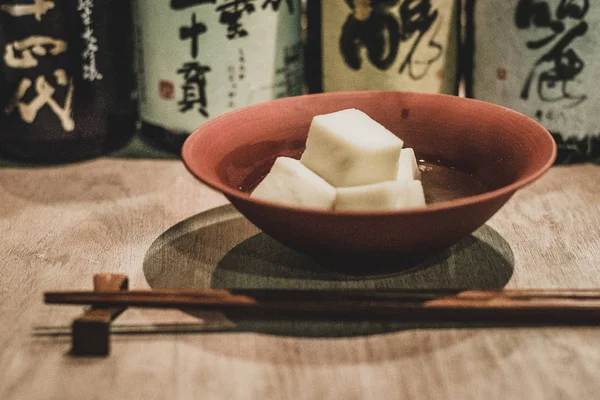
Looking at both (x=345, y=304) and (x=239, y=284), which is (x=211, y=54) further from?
(x=345, y=304)

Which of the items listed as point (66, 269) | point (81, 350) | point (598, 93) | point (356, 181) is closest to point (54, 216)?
point (66, 269)

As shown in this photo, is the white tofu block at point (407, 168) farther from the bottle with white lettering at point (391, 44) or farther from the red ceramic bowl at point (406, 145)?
the bottle with white lettering at point (391, 44)

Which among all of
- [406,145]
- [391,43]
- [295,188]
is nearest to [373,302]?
[295,188]

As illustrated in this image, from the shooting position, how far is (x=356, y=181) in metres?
0.64

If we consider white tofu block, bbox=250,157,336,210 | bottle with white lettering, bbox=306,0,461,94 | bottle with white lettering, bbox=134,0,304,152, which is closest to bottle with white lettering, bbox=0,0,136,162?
bottle with white lettering, bbox=134,0,304,152

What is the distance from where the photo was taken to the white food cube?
1.99 feet

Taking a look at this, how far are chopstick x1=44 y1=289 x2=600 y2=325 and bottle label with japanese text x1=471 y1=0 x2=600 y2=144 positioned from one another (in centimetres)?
40

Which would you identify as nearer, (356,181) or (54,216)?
(356,181)

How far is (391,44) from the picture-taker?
37.3 inches

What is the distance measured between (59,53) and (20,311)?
0.42 meters

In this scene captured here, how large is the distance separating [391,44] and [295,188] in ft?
1.30

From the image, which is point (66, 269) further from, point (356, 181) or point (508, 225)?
point (508, 225)

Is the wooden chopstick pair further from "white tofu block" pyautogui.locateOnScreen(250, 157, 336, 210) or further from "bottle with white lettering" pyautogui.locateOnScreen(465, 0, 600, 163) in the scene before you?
"bottle with white lettering" pyautogui.locateOnScreen(465, 0, 600, 163)

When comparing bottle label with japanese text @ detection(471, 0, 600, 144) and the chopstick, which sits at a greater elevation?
bottle label with japanese text @ detection(471, 0, 600, 144)
